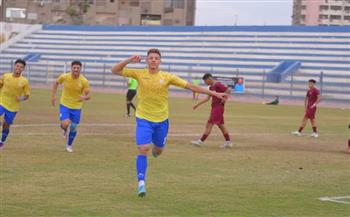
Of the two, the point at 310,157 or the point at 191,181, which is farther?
the point at 310,157

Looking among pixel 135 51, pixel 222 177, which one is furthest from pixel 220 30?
pixel 222 177

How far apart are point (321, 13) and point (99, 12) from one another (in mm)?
48363

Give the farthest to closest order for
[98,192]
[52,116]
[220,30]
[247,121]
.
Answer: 1. [220,30]
2. [247,121]
3. [52,116]
4. [98,192]

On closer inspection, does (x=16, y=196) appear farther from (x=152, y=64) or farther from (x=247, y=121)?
(x=247, y=121)

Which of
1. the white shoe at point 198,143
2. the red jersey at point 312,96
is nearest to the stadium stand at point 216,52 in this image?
the red jersey at point 312,96

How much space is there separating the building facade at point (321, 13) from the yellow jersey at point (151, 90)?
33376 mm

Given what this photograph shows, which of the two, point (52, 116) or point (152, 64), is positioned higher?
point (152, 64)

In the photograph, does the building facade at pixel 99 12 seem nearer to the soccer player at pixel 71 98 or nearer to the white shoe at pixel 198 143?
the white shoe at pixel 198 143

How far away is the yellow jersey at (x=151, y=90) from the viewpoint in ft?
39.3

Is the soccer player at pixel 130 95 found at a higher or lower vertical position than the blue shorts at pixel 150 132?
lower

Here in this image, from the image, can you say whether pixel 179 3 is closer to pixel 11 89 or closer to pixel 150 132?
pixel 11 89

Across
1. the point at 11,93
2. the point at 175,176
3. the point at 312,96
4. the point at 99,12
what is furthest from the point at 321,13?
the point at 175,176

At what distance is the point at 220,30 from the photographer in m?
68.8

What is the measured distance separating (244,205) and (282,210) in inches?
21.9
